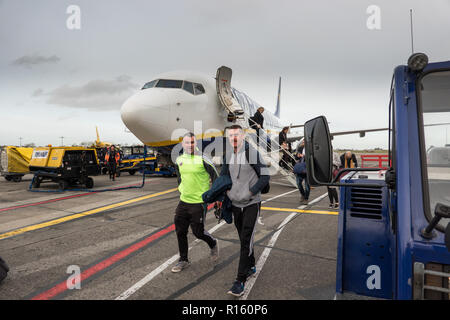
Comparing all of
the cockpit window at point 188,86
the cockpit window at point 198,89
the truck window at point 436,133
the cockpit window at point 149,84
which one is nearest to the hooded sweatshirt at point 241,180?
the truck window at point 436,133

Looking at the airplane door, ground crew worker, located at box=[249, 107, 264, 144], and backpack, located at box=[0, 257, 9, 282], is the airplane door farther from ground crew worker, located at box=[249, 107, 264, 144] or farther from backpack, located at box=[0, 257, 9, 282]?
backpack, located at box=[0, 257, 9, 282]

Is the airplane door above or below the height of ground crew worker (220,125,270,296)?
above

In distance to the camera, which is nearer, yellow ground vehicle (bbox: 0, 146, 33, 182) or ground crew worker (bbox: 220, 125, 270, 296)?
ground crew worker (bbox: 220, 125, 270, 296)

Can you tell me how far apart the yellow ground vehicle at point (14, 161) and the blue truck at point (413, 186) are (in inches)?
685

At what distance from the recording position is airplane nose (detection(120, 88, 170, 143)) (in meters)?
10.0

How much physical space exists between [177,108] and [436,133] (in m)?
9.47

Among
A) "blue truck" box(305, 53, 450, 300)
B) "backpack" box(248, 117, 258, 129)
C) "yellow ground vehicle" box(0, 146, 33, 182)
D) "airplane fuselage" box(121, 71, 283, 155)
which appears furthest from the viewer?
"yellow ground vehicle" box(0, 146, 33, 182)

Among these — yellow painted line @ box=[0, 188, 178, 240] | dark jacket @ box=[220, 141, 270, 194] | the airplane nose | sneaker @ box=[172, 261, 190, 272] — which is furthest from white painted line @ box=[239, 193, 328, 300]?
the airplane nose

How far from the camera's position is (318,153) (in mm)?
1810

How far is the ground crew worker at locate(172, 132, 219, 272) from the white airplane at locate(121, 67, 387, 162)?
6.48 metres

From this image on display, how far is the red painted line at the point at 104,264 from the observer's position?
129 inches

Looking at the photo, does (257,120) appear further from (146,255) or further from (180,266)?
(180,266)

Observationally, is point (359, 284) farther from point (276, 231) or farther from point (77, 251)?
point (77, 251)

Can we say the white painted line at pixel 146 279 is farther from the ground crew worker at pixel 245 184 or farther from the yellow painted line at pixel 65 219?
the yellow painted line at pixel 65 219
